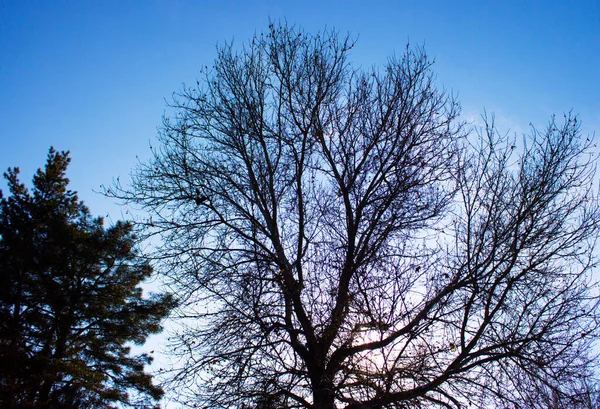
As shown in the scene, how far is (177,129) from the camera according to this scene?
9023 mm

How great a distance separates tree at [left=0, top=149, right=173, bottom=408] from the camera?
39.0 ft

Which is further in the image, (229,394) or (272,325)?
(272,325)

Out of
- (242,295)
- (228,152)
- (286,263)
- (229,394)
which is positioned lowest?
(229,394)

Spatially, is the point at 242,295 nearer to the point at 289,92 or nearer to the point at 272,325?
the point at 272,325

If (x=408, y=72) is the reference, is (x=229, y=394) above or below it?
below

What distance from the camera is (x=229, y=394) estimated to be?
253 inches

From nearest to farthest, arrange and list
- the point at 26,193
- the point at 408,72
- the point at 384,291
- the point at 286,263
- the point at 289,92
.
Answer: the point at 384,291 < the point at 286,263 < the point at 408,72 < the point at 289,92 < the point at 26,193

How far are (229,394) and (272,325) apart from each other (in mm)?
1213

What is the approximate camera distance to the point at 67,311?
13.4m

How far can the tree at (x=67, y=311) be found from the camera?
39.0 feet

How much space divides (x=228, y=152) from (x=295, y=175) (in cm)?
152

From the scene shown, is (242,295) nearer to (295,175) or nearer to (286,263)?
(286,263)

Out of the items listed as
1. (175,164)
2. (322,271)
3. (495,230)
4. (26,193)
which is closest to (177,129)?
(175,164)

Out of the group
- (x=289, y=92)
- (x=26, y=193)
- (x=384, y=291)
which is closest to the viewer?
(x=384, y=291)
